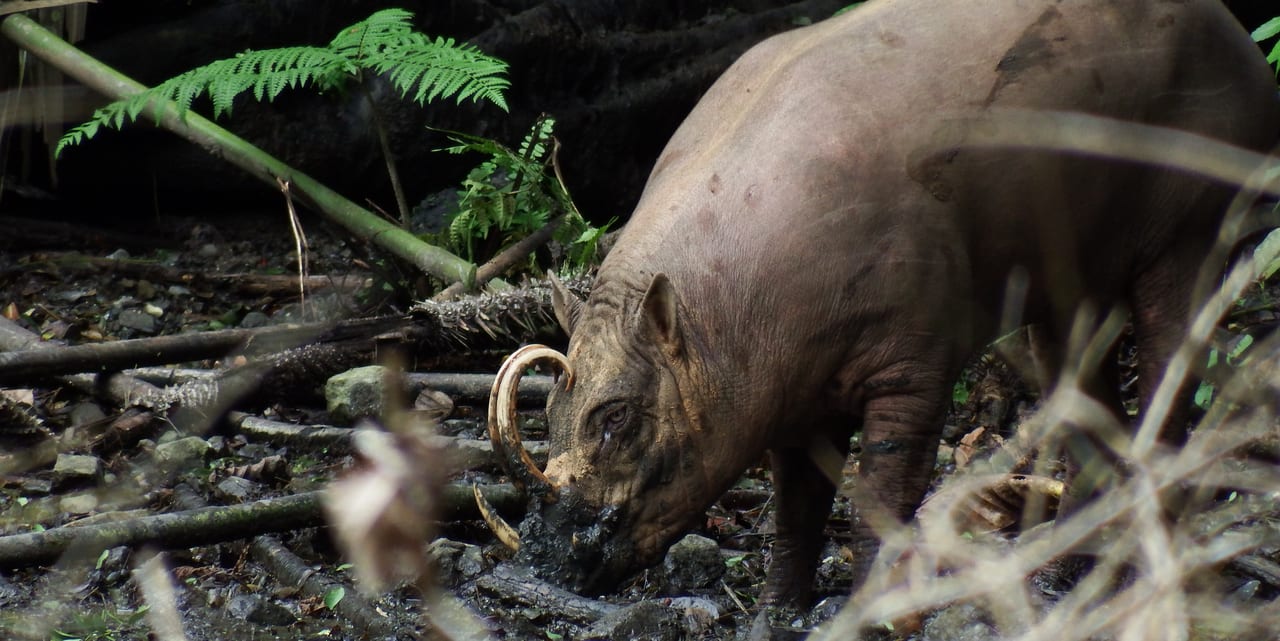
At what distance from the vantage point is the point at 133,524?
4480 millimetres

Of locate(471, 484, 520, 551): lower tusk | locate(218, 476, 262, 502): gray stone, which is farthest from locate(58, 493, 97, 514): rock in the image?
locate(471, 484, 520, 551): lower tusk

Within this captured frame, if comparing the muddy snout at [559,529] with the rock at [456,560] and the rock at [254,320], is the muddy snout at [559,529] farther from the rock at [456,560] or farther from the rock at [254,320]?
the rock at [254,320]

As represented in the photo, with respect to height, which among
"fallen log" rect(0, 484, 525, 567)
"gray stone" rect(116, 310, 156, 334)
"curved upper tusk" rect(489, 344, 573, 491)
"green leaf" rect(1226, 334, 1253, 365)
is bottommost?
"gray stone" rect(116, 310, 156, 334)

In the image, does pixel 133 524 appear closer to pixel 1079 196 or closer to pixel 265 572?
pixel 265 572

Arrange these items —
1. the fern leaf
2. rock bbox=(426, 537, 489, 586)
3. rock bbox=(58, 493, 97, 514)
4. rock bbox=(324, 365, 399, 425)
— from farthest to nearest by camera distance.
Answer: the fern leaf
rock bbox=(324, 365, 399, 425)
rock bbox=(58, 493, 97, 514)
rock bbox=(426, 537, 489, 586)

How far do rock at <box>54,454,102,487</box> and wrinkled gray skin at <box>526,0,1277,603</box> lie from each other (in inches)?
87.4

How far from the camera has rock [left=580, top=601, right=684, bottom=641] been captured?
4.16 meters

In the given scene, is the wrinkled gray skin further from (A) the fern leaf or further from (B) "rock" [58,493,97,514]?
(A) the fern leaf

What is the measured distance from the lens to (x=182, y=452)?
5.62 m

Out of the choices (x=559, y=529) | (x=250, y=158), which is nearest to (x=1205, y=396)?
(x=559, y=529)

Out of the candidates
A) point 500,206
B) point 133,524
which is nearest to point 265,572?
point 133,524

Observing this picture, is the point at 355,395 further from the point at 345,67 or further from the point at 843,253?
the point at 843,253

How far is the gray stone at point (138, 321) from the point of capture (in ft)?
23.9

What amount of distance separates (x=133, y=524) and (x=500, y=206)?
125 inches
